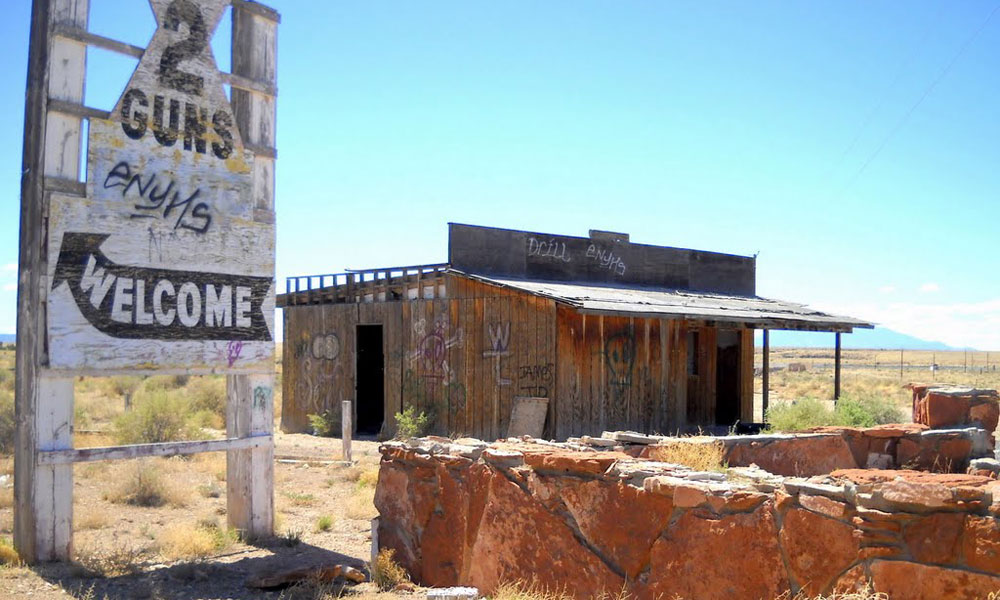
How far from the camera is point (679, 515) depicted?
4.84 meters

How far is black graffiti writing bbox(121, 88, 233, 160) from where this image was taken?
8125 mm

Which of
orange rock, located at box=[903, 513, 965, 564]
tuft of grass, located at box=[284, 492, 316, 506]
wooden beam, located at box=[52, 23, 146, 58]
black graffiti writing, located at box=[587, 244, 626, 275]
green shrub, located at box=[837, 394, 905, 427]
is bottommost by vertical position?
tuft of grass, located at box=[284, 492, 316, 506]

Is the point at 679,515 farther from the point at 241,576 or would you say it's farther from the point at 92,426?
the point at 92,426

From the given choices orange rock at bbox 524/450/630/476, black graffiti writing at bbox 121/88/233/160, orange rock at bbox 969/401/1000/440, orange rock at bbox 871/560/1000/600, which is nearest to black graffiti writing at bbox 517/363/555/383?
orange rock at bbox 969/401/1000/440

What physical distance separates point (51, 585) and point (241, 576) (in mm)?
1529

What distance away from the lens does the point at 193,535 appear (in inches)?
331

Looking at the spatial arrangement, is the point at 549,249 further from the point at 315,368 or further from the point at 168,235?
the point at 168,235

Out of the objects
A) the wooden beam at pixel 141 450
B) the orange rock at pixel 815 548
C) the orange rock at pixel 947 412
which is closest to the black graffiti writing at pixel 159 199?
the wooden beam at pixel 141 450

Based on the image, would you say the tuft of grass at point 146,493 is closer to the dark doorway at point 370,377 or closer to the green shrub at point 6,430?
the green shrub at point 6,430

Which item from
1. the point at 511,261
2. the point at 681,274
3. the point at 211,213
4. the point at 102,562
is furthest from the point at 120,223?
the point at 681,274

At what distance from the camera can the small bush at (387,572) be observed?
692 centimetres

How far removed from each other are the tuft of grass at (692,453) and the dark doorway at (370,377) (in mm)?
14025

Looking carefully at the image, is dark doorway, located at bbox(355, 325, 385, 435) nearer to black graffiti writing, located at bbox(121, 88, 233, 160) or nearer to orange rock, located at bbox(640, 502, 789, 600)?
black graffiti writing, located at bbox(121, 88, 233, 160)

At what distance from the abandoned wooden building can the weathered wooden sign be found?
6505 millimetres
